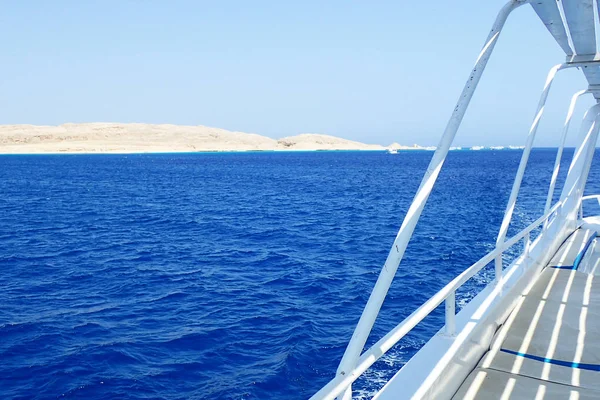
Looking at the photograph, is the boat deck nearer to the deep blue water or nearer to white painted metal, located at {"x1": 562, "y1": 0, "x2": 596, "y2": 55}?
white painted metal, located at {"x1": 562, "y1": 0, "x2": 596, "y2": 55}

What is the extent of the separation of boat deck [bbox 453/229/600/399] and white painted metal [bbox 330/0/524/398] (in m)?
2.14

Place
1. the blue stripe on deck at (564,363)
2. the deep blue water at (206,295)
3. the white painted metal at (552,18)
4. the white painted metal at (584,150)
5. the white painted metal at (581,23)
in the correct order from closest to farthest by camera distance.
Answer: the white painted metal at (552,18) → the white painted metal at (581,23) → the blue stripe on deck at (564,363) → the deep blue water at (206,295) → the white painted metal at (584,150)

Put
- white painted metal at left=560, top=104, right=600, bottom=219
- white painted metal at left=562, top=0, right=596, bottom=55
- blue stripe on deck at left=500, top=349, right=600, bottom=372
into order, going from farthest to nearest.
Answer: white painted metal at left=560, top=104, right=600, bottom=219
blue stripe on deck at left=500, top=349, right=600, bottom=372
white painted metal at left=562, top=0, right=596, bottom=55

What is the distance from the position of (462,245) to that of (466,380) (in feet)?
70.5

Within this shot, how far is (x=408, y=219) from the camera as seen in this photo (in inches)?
128

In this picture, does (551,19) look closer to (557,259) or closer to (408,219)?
(408,219)

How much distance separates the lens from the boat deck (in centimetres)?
471

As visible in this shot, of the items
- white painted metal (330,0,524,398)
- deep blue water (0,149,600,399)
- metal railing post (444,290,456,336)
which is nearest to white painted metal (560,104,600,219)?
deep blue water (0,149,600,399)

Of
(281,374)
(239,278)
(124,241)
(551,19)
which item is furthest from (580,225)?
(124,241)

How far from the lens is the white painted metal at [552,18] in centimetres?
424

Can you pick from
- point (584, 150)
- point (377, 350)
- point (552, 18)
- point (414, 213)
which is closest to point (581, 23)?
point (552, 18)

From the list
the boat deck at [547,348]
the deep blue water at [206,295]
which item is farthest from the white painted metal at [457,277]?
the deep blue water at [206,295]

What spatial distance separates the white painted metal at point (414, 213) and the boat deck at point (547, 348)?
214cm

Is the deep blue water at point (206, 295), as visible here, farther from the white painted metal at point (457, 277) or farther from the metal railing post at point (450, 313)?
the metal railing post at point (450, 313)
